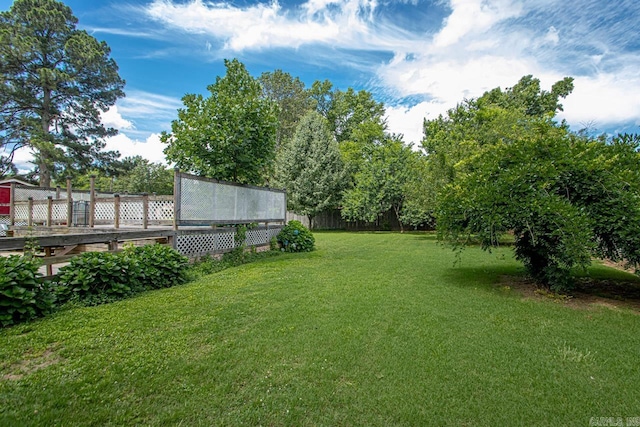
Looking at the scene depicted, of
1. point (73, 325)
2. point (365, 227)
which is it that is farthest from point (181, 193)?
point (365, 227)

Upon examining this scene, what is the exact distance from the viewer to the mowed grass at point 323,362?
1915mm

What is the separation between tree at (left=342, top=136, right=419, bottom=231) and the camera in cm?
1755

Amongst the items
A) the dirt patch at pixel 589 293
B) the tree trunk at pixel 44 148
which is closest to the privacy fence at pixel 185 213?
the tree trunk at pixel 44 148

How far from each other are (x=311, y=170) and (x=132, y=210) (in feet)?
37.0

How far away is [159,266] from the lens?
519cm

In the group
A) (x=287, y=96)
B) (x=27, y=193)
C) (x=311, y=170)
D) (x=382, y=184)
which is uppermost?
(x=287, y=96)

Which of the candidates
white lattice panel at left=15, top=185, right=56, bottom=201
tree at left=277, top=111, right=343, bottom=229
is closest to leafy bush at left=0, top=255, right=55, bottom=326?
white lattice panel at left=15, top=185, right=56, bottom=201

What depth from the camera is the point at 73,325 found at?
325 centimetres

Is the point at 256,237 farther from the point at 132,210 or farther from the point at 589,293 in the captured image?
the point at 589,293

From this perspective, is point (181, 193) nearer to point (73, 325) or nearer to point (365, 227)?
point (73, 325)

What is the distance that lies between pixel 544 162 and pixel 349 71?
59.2ft

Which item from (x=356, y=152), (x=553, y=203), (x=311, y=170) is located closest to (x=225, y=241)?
(x=553, y=203)

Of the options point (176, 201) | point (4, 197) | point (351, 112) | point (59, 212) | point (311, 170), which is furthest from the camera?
point (351, 112)

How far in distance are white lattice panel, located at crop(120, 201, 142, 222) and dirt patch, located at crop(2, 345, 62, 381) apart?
6134 mm
